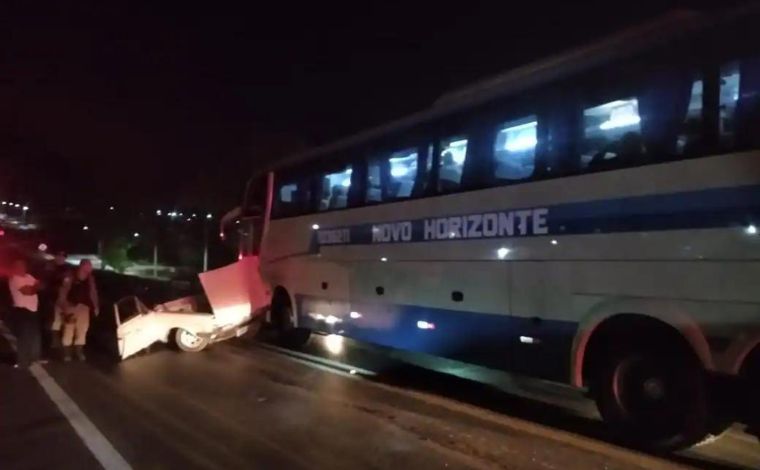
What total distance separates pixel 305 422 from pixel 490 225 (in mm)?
2855

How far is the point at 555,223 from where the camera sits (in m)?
8.03

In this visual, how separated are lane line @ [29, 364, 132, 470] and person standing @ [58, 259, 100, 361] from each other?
1.85 meters

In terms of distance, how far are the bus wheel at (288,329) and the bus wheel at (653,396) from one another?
7773 mm

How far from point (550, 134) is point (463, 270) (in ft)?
6.71

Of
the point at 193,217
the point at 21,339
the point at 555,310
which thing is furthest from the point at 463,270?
the point at 193,217

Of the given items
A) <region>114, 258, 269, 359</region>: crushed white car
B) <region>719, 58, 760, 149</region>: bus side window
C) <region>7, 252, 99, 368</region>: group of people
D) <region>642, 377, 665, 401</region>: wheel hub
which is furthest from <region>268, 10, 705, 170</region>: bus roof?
<region>7, 252, 99, 368</region>: group of people

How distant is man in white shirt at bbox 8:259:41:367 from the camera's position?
1213 centimetres

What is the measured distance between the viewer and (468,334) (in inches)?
371

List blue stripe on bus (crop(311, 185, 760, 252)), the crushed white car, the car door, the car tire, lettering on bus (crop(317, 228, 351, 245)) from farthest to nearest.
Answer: the car tire, the crushed white car, the car door, lettering on bus (crop(317, 228, 351, 245)), blue stripe on bus (crop(311, 185, 760, 252))

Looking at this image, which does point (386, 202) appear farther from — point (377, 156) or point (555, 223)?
point (555, 223)

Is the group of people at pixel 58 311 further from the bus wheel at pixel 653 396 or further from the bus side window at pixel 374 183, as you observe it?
the bus wheel at pixel 653 396

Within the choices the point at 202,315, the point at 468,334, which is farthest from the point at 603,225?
the point at 202,315

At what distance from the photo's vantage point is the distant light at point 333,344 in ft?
46.3

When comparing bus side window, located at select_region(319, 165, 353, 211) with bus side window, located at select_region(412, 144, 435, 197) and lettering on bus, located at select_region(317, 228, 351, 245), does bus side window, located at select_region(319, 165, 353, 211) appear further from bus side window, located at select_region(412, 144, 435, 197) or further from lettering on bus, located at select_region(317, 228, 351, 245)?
bus side window, located at select_region(412, 144, 435, 197)
